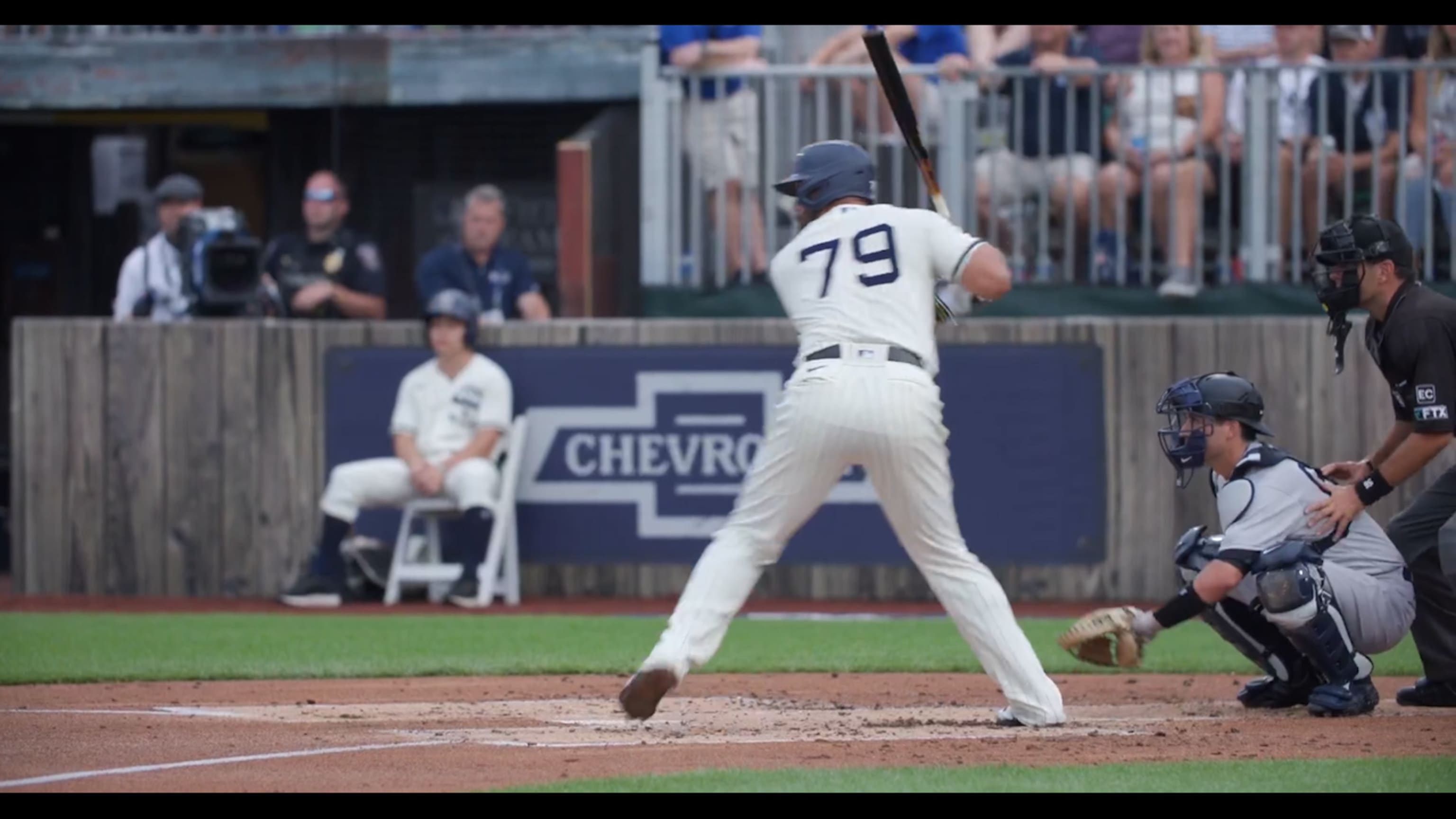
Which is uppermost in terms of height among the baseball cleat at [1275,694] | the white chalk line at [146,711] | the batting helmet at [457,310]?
the batting helmet at [457,310]

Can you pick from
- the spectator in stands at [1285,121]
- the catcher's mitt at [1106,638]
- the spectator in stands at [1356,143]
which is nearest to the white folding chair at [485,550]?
the spectator in stands at [1285,121]

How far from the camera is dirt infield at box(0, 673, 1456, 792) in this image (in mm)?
6035

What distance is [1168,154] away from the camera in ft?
41.9

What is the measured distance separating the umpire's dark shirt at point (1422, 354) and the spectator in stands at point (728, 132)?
6.07 metres

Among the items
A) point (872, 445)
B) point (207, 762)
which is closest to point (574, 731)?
point (207, 762)

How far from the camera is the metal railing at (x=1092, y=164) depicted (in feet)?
41.4

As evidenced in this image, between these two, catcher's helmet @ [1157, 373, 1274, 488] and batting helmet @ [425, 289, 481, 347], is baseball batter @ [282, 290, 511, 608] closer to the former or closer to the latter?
batting helmet @ [425, 289, 481, 347]

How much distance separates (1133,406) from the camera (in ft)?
41.2

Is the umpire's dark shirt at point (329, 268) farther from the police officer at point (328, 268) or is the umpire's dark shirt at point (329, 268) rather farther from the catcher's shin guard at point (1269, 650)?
the catcher's shin guard at point (1269, 650)

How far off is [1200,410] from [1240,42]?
691 centimetres

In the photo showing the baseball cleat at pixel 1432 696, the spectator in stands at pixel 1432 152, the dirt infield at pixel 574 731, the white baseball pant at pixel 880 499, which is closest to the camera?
the dirt infield at pixel 574 731

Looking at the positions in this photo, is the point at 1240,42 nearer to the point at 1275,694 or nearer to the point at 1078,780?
the point at 1275,694
